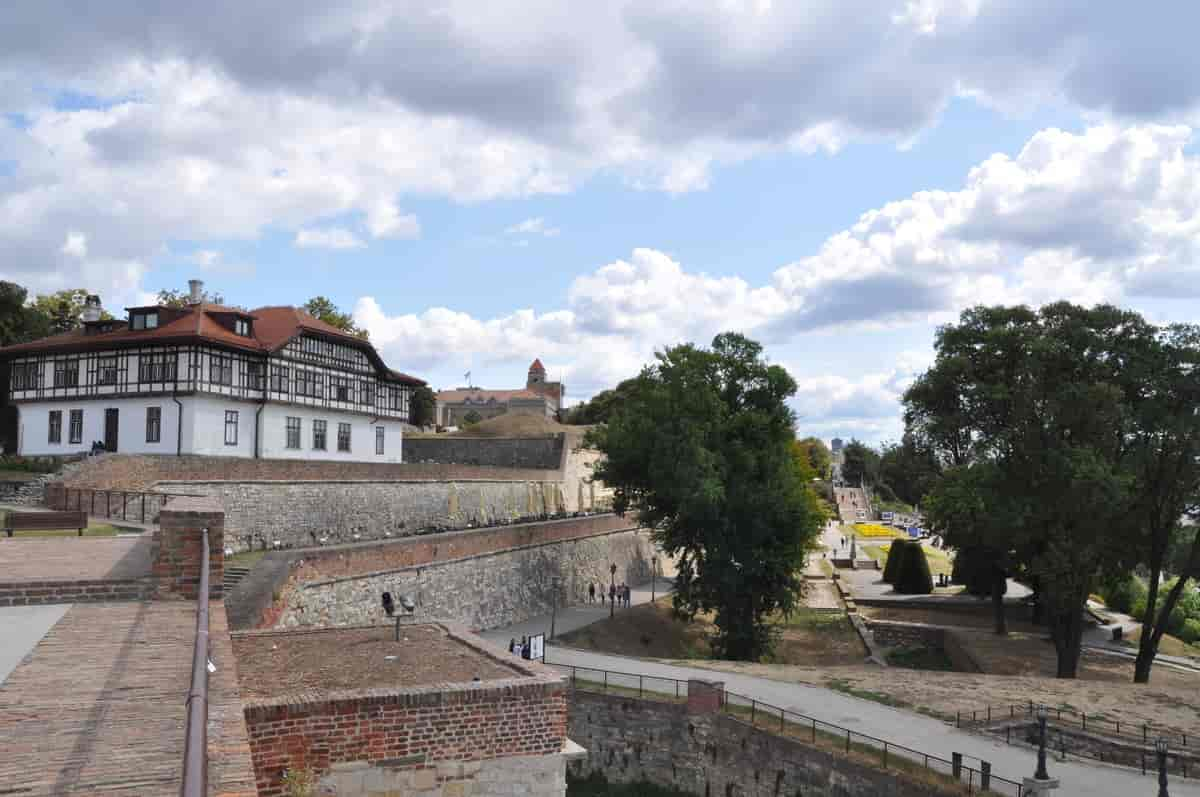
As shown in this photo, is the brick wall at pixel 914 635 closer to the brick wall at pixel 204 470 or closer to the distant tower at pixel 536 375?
the brick wall at pixel 204 470

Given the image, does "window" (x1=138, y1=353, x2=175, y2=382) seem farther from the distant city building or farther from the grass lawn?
the distant city building

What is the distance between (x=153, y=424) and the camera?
31.9 m

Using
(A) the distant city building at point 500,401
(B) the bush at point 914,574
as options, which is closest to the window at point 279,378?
(B) the bush at point 914,574

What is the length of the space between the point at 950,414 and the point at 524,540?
53.0ft

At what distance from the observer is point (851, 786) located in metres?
16.8

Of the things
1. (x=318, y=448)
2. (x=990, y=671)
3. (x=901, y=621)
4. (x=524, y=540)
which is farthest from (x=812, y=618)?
(x=318, y=448)

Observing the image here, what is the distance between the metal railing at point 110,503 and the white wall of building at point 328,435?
1035cm

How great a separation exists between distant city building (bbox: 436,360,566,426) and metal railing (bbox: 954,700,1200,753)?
111m

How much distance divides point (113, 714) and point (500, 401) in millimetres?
137868

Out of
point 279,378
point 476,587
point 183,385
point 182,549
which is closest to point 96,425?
point 183,385

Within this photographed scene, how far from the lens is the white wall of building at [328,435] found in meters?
35.4

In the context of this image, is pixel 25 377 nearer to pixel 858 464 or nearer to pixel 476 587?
pixel 476 587

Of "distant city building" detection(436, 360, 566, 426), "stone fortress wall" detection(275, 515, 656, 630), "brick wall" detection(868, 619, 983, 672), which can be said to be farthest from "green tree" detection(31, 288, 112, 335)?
"distant city building" detection(436, 360, 566, 426)

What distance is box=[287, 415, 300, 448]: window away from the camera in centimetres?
3656
